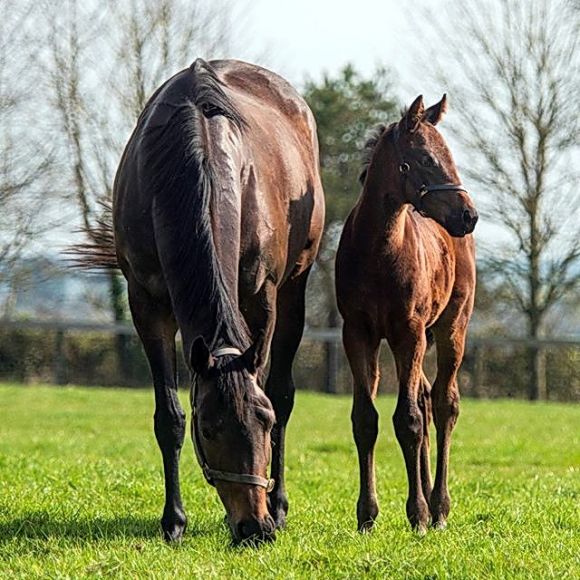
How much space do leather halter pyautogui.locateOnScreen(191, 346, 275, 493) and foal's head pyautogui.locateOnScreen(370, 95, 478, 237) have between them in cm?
153

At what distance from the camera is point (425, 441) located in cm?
671

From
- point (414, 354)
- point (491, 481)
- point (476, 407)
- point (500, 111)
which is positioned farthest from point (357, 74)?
point (414, 354)

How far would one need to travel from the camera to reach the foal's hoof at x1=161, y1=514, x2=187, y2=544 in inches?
226

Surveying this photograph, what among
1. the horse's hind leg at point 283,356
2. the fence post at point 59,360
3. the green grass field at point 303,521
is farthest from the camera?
the fence post at point 59,360

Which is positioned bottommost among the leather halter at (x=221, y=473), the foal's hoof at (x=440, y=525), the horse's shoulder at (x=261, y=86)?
the foal's hoof at (x=440, y=525)

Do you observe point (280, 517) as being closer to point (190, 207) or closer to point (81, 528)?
point (81, 528)

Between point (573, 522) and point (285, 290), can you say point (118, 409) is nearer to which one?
point (285, 290)

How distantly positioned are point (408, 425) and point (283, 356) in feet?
5.15

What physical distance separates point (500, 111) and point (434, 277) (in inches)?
781

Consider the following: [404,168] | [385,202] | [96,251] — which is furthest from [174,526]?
[96,251]

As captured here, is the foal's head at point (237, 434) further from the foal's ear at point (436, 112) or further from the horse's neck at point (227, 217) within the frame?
the foal's ear at point (436, 112)

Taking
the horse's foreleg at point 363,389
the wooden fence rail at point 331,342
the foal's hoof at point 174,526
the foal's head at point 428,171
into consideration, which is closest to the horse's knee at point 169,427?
the foal's hoof at point 174,526

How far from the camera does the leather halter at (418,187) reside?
5.89 m

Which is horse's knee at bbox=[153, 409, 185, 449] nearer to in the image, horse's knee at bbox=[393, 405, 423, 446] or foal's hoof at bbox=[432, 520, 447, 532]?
horse's knee at bbox=[393, 405, 423, 446]
